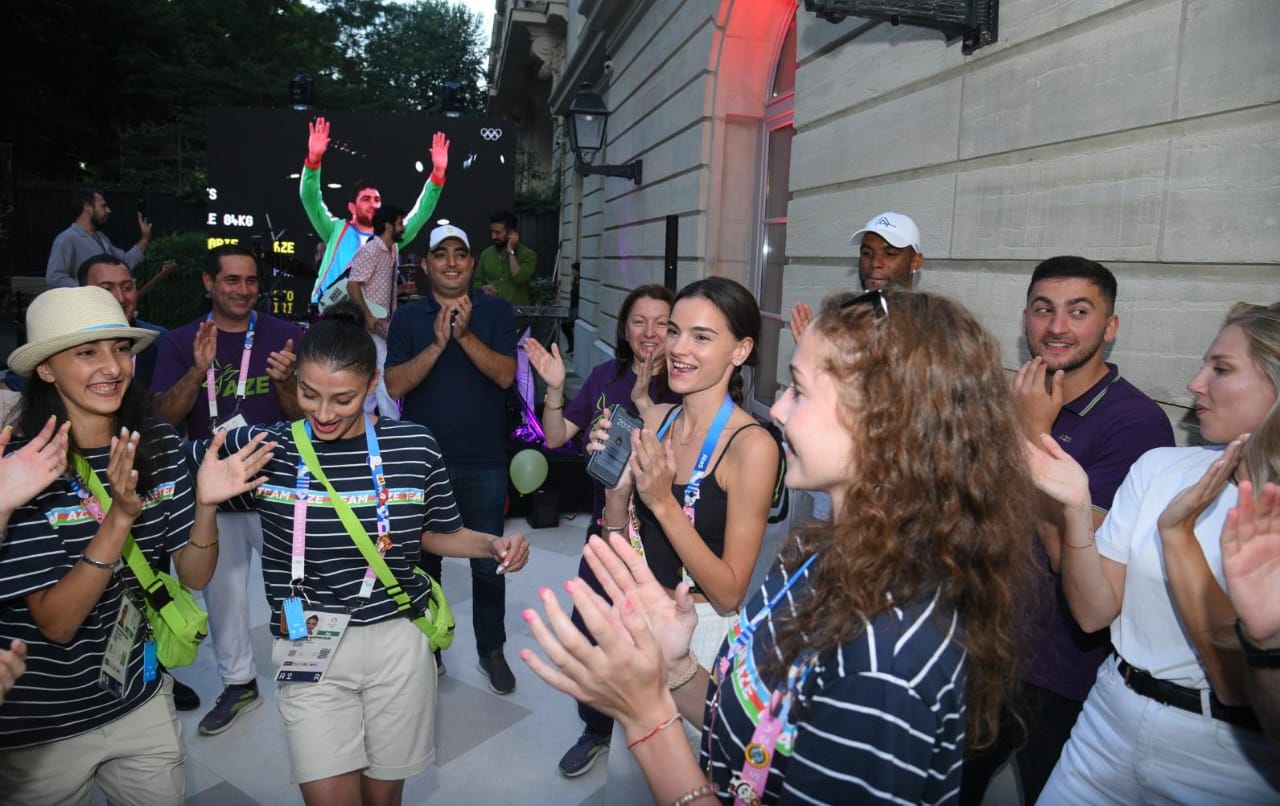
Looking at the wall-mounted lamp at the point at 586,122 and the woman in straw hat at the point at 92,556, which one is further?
the wall-mounted lamp at the point at 586,122

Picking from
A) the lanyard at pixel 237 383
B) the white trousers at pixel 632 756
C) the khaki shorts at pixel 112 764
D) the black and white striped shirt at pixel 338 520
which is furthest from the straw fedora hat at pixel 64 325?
the white trousers at pixel 632 756

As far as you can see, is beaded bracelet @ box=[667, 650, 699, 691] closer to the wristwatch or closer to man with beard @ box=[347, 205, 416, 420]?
the wristwatch

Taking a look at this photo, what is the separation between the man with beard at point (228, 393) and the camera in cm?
393

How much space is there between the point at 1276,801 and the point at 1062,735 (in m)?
0.83

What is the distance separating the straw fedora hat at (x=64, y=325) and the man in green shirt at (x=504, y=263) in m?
8.63

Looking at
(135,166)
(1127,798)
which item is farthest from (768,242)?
(135,166)

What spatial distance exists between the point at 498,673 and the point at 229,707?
133 cm

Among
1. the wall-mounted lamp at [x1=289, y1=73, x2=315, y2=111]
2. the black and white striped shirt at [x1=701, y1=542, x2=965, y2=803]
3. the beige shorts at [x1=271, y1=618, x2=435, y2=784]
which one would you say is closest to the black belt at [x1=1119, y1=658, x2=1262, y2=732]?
the black and white striped shirt at [x1=701, y1=542, x2=965, y2=803]

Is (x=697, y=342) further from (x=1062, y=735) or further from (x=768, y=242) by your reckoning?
(x=768, y=242)

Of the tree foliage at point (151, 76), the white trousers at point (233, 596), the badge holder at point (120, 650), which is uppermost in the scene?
the tree foliage at point (151, 76)

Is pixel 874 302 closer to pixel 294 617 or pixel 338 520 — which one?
pixel 338 520

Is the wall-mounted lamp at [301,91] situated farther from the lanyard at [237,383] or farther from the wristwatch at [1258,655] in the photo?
the wristwatch at [1258,655]

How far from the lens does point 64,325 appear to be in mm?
2455

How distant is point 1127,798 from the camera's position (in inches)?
77.2
